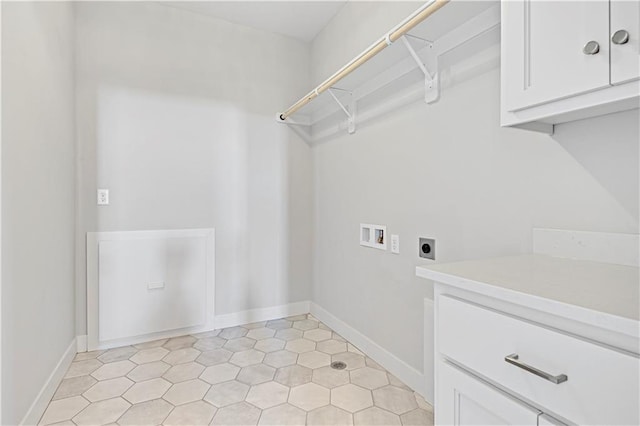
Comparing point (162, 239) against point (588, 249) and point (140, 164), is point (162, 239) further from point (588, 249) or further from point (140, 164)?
point (588, 249)

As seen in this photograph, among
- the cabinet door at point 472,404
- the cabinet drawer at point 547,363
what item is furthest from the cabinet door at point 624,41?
the cabinet door at point 472,404

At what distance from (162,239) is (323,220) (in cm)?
126

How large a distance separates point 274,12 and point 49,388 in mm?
2819

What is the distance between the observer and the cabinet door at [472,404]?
2.39ft

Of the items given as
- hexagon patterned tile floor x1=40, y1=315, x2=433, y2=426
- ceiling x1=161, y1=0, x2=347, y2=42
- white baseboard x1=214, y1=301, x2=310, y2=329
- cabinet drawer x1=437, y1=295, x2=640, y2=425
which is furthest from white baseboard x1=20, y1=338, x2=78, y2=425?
ceiling x1=161, y1=0, x2=347, y2=42

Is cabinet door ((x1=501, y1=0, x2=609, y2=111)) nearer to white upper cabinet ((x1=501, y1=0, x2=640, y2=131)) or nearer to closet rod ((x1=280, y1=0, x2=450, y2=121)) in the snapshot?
white upper cabinet ((x1=501, y1=0, x2=640, y2=131))

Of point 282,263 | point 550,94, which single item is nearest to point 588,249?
point 550,94

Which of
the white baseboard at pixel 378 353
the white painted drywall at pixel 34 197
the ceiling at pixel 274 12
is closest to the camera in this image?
the white painted drywall at pixel 34 197

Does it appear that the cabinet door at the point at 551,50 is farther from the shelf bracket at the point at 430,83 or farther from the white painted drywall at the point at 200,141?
the white painted drywall at the point at 200,141

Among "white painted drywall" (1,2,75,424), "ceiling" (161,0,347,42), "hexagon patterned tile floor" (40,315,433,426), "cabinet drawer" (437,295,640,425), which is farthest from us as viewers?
"ceiling" (161,0,347,42)

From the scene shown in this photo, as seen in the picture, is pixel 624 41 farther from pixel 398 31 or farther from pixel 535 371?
pixel 398 31

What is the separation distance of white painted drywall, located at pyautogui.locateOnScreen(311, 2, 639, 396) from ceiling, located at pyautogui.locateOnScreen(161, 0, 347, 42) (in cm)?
13

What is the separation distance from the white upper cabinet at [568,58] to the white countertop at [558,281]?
431mm

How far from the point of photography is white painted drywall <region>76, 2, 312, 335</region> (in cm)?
238
